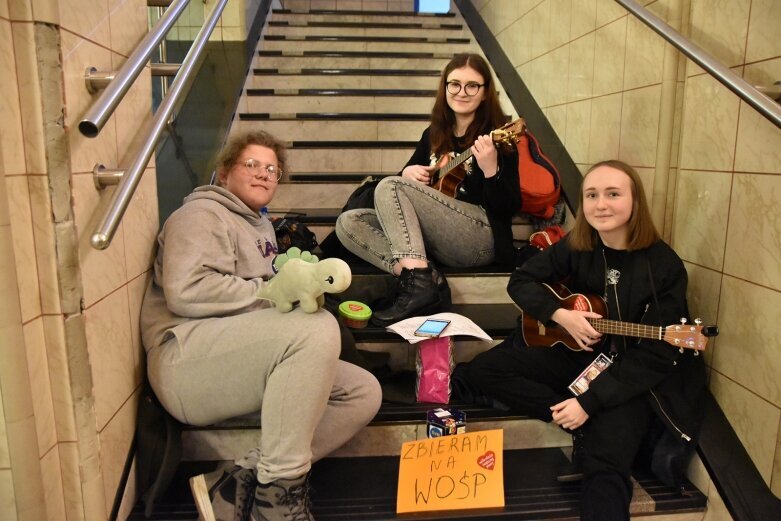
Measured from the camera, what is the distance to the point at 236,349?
4.34 feet

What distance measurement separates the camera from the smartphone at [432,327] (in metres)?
1.68

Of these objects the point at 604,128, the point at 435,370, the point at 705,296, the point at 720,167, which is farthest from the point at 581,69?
the point at 435,370

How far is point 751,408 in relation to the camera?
1.46 m

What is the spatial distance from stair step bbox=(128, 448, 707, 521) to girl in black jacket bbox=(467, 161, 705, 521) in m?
0.08

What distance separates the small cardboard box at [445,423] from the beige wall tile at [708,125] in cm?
90

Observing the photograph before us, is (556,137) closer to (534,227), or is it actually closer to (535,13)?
(534,227)

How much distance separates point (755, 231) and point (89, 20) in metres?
1.48

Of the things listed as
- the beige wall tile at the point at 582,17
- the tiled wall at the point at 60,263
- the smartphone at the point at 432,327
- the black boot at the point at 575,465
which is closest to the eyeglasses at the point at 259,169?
the tiled wall at the point at 60,263

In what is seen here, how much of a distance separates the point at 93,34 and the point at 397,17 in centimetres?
373

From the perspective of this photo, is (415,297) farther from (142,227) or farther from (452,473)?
(142,227)

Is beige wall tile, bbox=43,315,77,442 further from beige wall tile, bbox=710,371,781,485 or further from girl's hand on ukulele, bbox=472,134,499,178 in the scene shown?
beige wall tile, bbox=710,371,781,485

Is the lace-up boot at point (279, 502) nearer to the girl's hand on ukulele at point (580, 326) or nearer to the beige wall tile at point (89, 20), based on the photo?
the girl's hand on ukulele at point (580, 326)

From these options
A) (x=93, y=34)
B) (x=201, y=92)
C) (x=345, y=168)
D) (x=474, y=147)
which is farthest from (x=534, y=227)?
(x=93, y=34)

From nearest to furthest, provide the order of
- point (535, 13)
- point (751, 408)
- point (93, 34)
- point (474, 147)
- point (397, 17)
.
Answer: point (93, 34) → point (751, 408) → point (474, 147) → point (535, 13) → point (397, 17)
